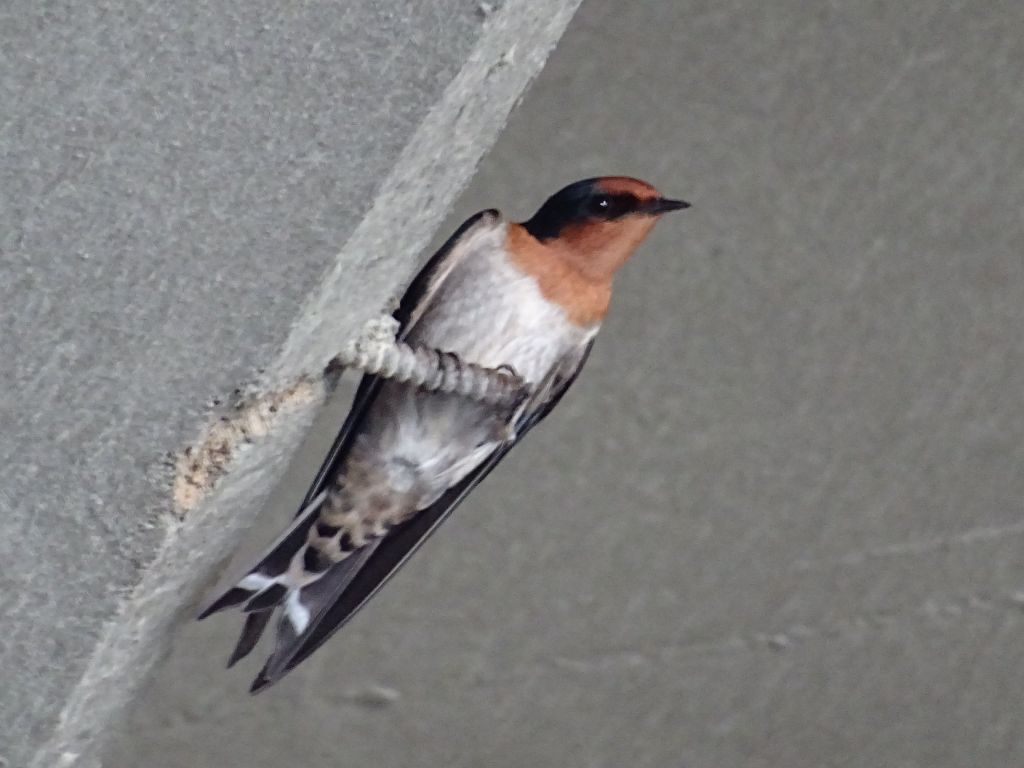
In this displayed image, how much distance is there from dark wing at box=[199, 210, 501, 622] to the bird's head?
65 mm

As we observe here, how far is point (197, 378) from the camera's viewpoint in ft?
2.89

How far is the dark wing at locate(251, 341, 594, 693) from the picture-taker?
4.00ft

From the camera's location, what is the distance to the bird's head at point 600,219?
4.06 ft

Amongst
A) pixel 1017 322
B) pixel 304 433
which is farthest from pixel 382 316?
pixel 1017 322

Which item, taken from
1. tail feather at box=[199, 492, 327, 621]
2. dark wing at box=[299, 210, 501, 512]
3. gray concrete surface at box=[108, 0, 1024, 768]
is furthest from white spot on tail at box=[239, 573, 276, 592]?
gray concrete surface at box=[108, 0, 1024, 768]

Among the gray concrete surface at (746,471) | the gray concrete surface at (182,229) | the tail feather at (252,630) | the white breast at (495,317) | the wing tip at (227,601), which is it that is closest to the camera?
the gray concrete surface at (182,229)

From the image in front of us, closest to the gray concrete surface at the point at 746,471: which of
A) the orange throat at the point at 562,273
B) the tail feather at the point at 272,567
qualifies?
the orange throat at the point at 562,273

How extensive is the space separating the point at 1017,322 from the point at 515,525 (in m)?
0.76

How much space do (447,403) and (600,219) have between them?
0.23m

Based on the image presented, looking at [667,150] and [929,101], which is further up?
[929,101]

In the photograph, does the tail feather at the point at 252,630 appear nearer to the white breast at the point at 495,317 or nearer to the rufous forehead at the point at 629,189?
the white breast at the point at 495,317

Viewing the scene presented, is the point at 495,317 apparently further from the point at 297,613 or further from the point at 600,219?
the point at 297,613

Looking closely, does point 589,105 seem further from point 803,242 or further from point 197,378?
point 197,378

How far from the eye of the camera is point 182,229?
0.87 metres
